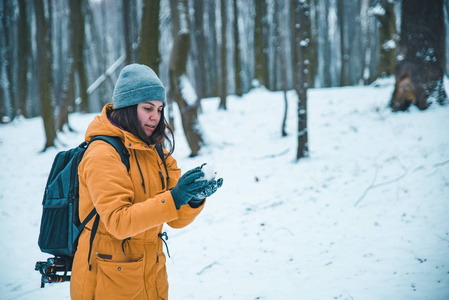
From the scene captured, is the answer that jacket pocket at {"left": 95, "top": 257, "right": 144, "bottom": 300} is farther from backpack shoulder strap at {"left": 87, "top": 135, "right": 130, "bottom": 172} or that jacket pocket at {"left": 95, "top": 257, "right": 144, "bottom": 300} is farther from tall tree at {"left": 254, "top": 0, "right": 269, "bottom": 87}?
tall tree at {"left": 254, "top": 0, "right": 269, "bottom": 87}

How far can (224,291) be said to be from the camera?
11.4 feet

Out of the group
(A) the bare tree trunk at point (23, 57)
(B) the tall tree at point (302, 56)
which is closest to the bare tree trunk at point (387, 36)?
(B) the tall tree at point (302, 56)

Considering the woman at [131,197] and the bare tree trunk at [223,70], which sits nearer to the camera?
the woman at [131,197]

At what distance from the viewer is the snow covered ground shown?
3.46 m

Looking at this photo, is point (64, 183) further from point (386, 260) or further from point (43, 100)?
point (43, 100)

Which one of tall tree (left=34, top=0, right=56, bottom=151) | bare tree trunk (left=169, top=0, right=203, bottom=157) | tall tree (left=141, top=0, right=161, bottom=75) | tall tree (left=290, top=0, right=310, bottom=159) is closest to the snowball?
tall tree (left=141, top=0, right=161, bottom=75)

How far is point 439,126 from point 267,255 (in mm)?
5278

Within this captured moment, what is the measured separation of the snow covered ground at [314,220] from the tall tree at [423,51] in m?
0.48

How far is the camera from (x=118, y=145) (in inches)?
63.1

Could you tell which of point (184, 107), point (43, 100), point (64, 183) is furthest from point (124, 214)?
point (43, 100)

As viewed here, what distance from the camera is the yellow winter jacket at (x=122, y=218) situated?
140 cm

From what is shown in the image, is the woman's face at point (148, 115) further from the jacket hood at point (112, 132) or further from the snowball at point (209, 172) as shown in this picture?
the snowball at point (209, 172)

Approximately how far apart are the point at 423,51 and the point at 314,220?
5.68 meters

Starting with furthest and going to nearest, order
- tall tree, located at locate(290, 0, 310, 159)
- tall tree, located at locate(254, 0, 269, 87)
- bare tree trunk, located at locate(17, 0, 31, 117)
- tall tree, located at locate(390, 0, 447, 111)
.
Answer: bare tree trunk, located at locate(17, 0, 31, 117) < tall tree, located at locate(254, 0, 269, 87) < tall tree, located at locate(390, 0, 447, 111) < tall tree, located at locate(290, 0, 310, 159)
